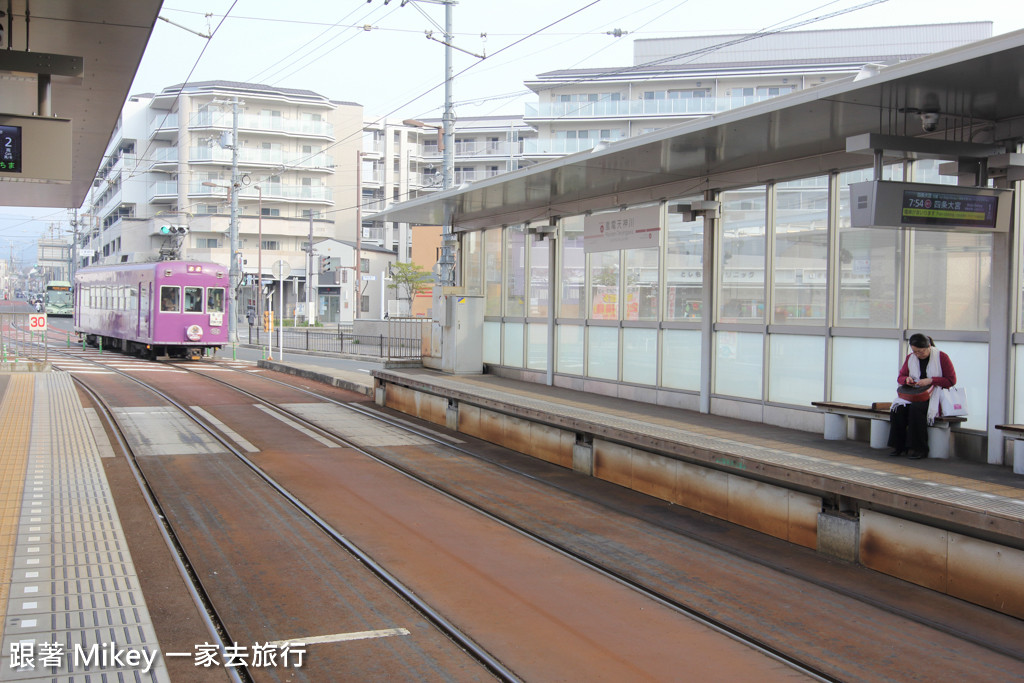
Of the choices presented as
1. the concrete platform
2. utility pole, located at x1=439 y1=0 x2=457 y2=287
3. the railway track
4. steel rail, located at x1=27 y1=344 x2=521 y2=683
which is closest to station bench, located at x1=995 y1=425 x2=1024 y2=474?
the concrete platform

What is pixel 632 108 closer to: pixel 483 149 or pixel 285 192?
pixel 483 149

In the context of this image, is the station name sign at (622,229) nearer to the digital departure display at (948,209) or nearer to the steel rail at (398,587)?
the digital departure display at (948,209)

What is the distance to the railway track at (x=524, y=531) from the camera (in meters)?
5.68

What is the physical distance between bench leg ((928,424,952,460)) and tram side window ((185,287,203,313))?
86.8 feet

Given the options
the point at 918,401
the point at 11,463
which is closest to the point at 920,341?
the point at 918,401

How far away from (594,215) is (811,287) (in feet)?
16.3

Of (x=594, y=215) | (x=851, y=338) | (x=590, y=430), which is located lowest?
(x=590, y=430)

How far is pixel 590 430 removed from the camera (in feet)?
37.4

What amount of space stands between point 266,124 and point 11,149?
63668mm

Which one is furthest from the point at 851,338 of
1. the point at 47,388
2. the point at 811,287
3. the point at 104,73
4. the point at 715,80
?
the point at 715,80

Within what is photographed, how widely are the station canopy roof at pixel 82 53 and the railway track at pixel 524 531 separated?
495 centimetres

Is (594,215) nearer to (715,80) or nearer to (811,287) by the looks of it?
(811,287)

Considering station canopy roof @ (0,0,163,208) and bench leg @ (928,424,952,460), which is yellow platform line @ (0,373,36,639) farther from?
bench leg @ (928,424,952,460)

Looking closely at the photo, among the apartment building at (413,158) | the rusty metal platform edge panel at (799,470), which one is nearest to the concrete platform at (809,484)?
the rusty metal platform edge panel at (799,470)
